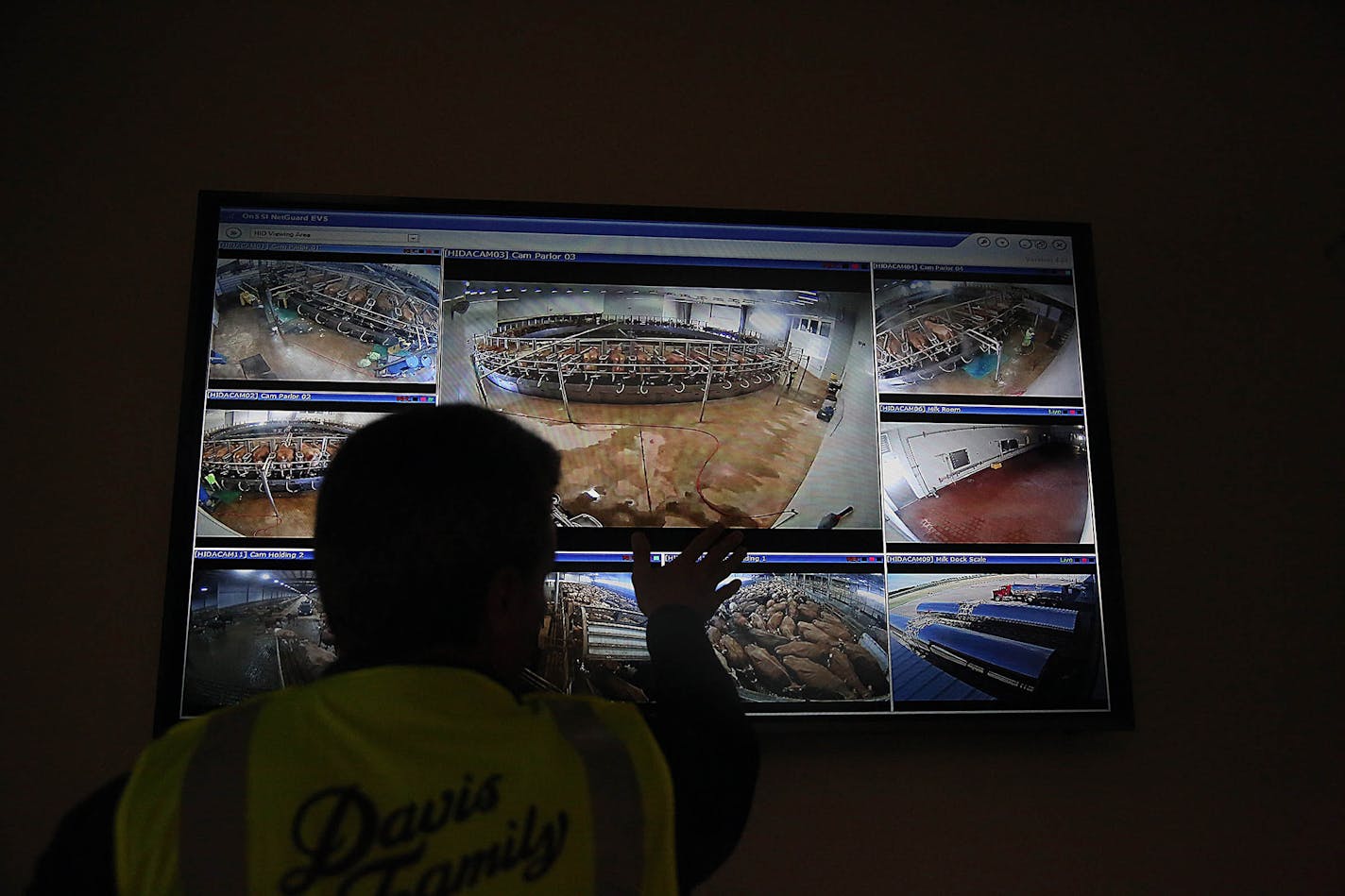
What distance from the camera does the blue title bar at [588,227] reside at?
205 cm

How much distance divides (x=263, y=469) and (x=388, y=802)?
1300mm

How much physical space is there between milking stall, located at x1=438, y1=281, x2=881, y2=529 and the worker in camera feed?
944mm

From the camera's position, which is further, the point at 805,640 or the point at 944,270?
the point at 944,270

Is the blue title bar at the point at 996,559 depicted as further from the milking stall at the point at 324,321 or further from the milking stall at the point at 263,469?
Result: the milking stall at the point at 263,469

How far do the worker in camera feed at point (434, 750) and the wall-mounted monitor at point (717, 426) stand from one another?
94 cm

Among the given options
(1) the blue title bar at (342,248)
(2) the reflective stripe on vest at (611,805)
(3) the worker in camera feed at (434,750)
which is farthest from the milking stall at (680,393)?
(2) the reflective stripe on vest at (611,805)

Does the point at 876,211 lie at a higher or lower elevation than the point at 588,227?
higher

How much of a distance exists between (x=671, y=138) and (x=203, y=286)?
3.77 feet

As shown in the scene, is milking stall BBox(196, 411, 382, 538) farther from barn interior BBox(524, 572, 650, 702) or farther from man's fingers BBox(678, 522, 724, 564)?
man's fingers BBox(678, 522, 724, 564)

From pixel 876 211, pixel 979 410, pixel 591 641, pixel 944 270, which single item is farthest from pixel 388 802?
pixel 876 211

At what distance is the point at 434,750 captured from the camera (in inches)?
33.5

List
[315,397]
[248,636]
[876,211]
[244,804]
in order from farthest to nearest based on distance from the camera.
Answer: [876,211], [315,397], [248,636], [244,804]

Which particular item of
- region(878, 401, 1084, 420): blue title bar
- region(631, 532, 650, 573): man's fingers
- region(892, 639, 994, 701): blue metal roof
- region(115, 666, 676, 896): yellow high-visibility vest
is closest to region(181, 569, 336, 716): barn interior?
region(631, 532, 650, 573): man's fingers

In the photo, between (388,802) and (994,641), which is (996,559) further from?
(388,802)
